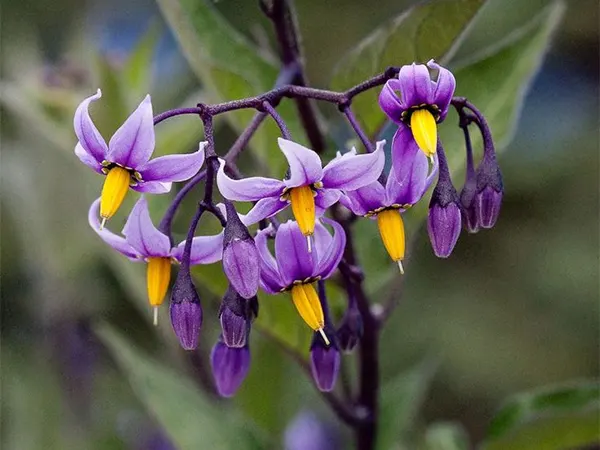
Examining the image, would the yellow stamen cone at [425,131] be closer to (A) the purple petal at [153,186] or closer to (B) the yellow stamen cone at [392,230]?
(B) the yellow stamen cone at [392,230]

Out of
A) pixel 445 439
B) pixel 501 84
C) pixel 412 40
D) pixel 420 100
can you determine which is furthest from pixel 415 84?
pixel 445 439

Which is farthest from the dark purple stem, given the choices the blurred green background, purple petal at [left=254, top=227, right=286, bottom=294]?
the blurred green background

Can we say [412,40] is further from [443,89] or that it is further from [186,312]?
[186,312]

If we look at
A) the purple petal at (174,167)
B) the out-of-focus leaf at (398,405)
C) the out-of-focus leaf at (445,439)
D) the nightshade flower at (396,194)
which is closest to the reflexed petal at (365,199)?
the nightshade flower at (396,194)

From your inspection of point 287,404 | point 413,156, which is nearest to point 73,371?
point 287,404

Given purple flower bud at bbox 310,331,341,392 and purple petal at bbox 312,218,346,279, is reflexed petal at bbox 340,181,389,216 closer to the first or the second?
purple petal at bbox 312,218,346,279

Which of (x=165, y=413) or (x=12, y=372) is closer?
(x=165, y=413)

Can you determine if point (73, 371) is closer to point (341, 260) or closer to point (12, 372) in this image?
point (12, 372)
